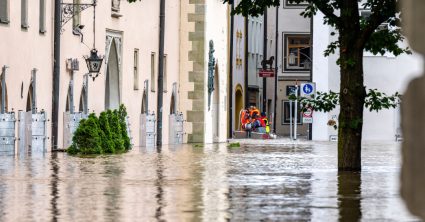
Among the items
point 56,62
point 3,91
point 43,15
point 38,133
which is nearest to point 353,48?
point 3,91

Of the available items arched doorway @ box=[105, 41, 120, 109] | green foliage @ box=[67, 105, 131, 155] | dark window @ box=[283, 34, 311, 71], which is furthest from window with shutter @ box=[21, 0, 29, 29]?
dark window @ box=[283, 34, 311, 71]

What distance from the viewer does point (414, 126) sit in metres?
2.62

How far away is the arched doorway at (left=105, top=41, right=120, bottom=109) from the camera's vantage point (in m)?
47.8

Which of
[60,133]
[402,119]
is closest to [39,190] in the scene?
[402,119]

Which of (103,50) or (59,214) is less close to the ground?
Answer: (103,50)

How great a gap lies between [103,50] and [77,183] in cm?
2676

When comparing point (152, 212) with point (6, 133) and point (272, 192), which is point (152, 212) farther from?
point (6, 133)

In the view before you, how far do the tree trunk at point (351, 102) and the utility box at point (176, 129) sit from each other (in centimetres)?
3133

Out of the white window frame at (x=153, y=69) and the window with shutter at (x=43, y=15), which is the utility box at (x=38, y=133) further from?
the white window frame at (x=153, y=69)

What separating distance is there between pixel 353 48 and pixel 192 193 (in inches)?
272

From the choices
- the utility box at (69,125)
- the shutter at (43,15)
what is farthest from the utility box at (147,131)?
the shutter at (43,15)

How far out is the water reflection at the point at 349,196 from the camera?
12.4 m

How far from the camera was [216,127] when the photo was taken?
6456 centimetres

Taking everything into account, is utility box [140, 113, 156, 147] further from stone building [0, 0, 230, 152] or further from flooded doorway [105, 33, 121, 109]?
flooded doorway [105, 33, 121, 109]
